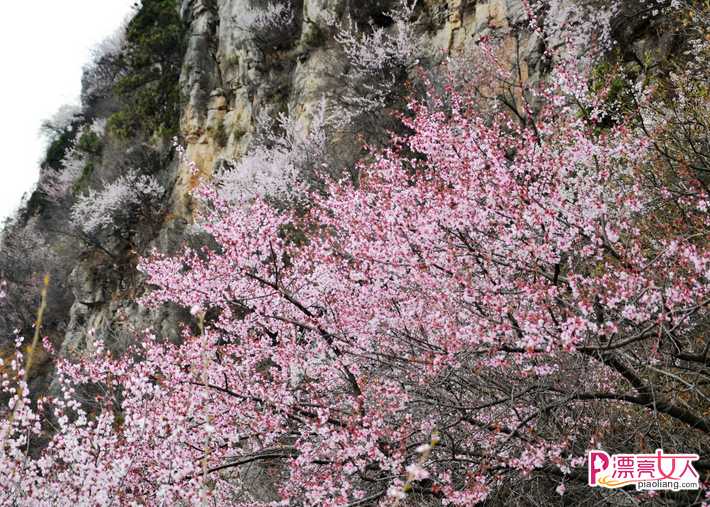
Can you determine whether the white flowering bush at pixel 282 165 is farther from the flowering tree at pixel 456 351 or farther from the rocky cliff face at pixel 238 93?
the flowering tree at pixel 456 351

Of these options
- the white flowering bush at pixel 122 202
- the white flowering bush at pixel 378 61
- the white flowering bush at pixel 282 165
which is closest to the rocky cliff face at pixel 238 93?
the white flowering bush at pixel 378 61

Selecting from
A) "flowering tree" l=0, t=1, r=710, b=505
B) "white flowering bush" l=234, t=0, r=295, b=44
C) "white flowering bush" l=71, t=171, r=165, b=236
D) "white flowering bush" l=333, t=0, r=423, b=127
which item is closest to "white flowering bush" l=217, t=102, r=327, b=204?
"white flowering bush" l=333, t=0, r=423, b=127

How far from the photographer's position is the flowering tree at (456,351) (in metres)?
3.84

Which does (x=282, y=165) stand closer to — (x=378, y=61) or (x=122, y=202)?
(x=378, y=61)

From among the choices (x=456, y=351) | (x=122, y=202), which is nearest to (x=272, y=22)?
(x=122, y=202)

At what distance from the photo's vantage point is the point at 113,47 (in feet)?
97.1

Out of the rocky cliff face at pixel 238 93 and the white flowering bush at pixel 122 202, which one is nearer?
the rocky cliff face at pixel 238 93

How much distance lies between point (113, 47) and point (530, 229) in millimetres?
31862

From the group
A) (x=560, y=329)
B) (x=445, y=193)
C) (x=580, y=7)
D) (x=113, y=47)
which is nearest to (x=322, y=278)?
(x=445, y=193)

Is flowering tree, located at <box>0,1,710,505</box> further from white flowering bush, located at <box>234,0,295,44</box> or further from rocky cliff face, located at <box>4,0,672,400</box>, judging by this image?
white flowering bush, located at <box>234,0,295,44</box>

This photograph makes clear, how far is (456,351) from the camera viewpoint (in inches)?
157

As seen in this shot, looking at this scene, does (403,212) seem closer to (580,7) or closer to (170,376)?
(170,376)

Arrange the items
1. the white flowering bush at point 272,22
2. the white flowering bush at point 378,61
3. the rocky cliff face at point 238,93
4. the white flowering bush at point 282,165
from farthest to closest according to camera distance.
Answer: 1. the white flowering bush at point 272,22
2. the white flowering bush at point 282,165
3. the white flowering bush at point 378,61
4. the rocky cliff face at point 238,93

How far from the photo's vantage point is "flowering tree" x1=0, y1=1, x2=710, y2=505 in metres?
3.84
